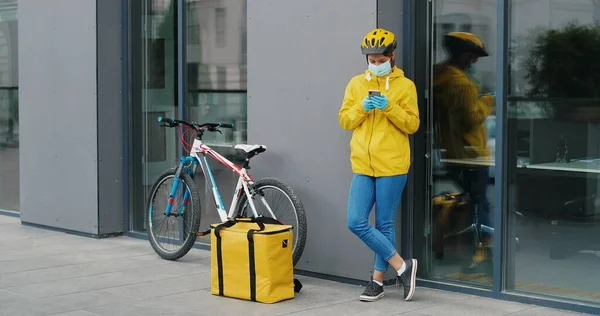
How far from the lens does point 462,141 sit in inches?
274

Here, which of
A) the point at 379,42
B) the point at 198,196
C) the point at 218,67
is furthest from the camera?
the point at 218,67

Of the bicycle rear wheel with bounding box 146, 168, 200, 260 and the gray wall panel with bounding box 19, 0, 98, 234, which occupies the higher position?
the gray wall panel with bounding box 19, 0, 98, 234

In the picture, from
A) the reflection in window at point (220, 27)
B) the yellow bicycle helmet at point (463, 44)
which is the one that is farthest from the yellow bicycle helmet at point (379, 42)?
the reflection in window at point (220, 27)

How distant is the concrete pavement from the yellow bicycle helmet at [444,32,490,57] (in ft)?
5.70

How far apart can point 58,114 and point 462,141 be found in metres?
4.64

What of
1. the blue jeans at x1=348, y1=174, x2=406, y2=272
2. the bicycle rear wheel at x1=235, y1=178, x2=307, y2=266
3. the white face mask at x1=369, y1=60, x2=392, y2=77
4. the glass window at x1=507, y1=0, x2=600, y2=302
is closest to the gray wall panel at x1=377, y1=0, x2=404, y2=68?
the white face mask at x1=369, y1=60, x2=392, y2=77

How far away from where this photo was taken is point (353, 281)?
721 centimetres

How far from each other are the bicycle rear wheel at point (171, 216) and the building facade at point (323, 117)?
319 millimetres

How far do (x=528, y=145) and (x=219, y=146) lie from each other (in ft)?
10.2

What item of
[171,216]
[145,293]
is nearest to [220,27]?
[171,216]

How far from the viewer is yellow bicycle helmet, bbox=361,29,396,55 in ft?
21.2

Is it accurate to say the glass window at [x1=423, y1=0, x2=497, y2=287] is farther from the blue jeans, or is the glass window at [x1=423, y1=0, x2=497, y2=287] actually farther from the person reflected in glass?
the blue jeans

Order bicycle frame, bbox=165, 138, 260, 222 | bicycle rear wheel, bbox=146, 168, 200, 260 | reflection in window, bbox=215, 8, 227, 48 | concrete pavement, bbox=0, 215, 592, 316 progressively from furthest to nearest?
reflection in window, bbox=215, 8, 227, 48 < bicycle rear wheel, bbox=146, 168, 200, 260 < bicycle frame, bbox=165, 138, 260, 222 < concrete pavement, bbox=0, 215, 592, 316

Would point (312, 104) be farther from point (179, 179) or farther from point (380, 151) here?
point (179, 179)
